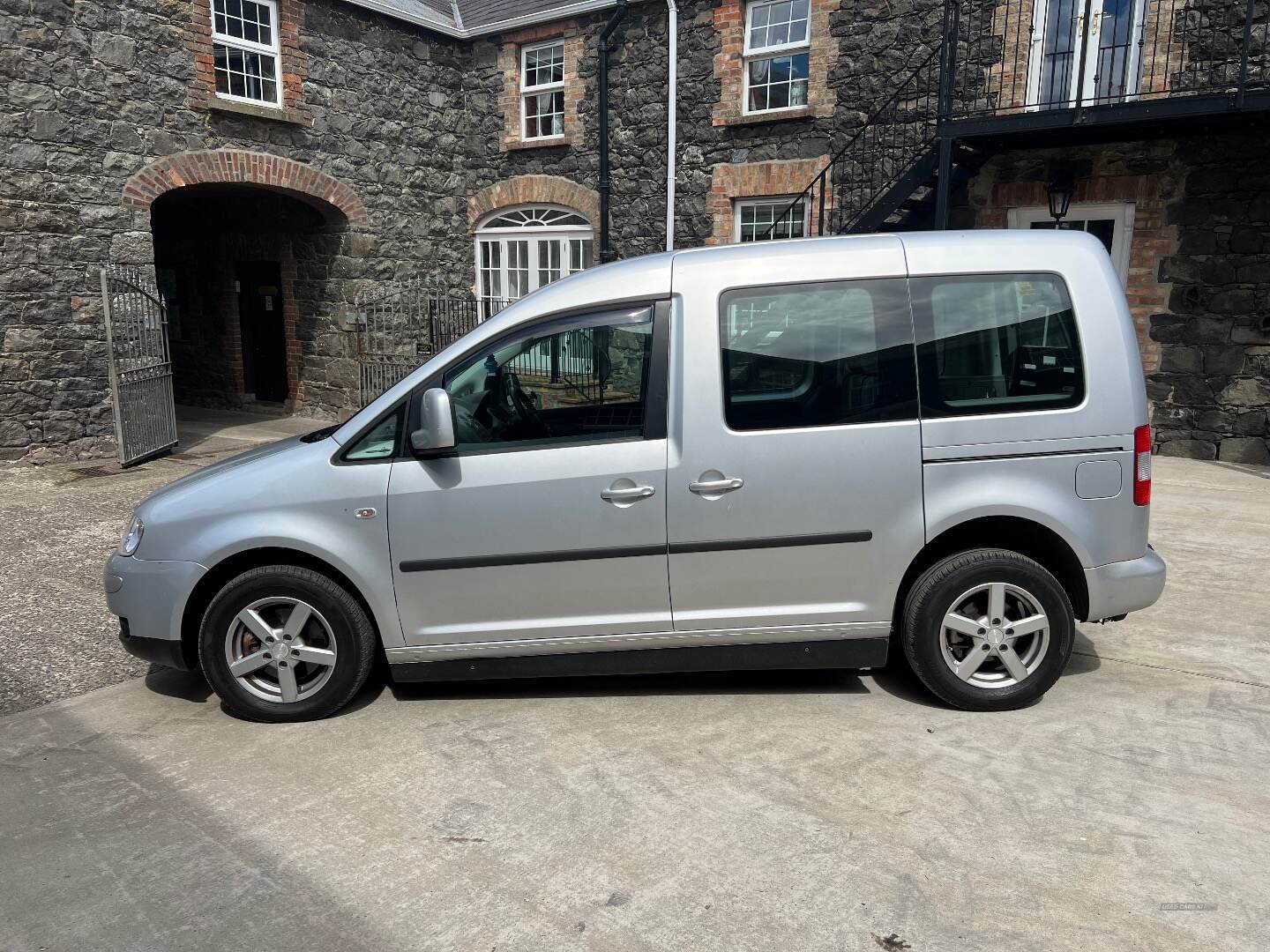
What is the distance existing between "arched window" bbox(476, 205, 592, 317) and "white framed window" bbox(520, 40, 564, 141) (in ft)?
3.93

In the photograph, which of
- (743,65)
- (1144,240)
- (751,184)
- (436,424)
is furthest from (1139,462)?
(743,65)

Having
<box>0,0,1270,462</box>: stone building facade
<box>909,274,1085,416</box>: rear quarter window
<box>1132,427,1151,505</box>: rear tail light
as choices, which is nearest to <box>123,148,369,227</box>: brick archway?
<box>0,0,1270,462</box>: stone building facade

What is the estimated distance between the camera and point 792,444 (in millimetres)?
4004

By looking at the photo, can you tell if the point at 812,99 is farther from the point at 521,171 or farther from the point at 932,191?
the point at 521,171

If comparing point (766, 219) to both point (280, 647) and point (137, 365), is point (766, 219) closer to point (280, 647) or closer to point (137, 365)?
point (137, 365)

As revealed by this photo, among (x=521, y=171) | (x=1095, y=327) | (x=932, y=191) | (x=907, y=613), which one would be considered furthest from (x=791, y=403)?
(x=521, y=171)

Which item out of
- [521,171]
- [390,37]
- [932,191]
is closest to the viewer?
[932,191]

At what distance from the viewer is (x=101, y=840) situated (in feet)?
10.8

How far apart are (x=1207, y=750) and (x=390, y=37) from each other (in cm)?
1372

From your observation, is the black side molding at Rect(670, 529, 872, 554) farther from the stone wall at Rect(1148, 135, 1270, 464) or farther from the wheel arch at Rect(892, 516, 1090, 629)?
the stone wall at Rect(1148, 135, 1270, 464)

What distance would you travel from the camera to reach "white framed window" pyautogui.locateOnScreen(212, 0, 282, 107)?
11.8 meters

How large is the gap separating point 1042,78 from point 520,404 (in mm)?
9446

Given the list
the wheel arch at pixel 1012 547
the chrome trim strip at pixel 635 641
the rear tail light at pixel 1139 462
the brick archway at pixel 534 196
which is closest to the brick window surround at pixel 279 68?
the brick archway at pixel 534 196

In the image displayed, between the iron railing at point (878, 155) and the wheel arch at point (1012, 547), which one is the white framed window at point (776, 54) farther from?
the wheel arch at point (1012, 547)
